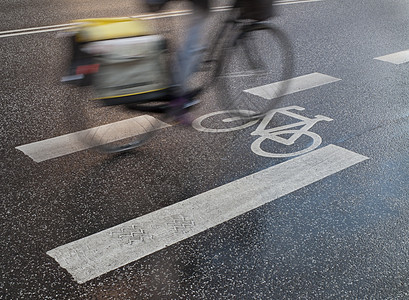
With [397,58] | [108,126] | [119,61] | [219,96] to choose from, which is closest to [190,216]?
[119,61]

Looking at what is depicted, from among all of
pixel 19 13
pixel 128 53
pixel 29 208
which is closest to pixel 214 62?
pixel 128 53

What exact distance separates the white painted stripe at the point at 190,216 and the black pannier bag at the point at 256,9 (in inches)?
47.8

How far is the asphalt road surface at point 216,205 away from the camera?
319 centimetres

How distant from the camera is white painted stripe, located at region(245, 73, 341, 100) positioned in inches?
233

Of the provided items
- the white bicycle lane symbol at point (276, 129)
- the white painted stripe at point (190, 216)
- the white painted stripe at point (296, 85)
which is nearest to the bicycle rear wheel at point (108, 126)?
the white bicycle lane symbol at point (276, 129)

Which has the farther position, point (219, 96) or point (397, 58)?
point (397, 58)

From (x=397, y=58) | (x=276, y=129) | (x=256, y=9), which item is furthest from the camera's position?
(x=397, y=58)

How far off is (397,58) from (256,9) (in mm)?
3234

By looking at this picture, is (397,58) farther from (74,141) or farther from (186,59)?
(74,141)

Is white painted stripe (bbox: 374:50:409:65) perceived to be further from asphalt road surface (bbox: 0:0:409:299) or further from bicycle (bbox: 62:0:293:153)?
bicycle (bbox: 62:0:293:153)

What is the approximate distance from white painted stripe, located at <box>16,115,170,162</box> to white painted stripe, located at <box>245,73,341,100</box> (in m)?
1.21

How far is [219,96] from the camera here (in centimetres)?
549

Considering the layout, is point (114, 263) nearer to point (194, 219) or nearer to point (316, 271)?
point (194, 219)

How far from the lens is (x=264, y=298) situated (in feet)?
10.0
